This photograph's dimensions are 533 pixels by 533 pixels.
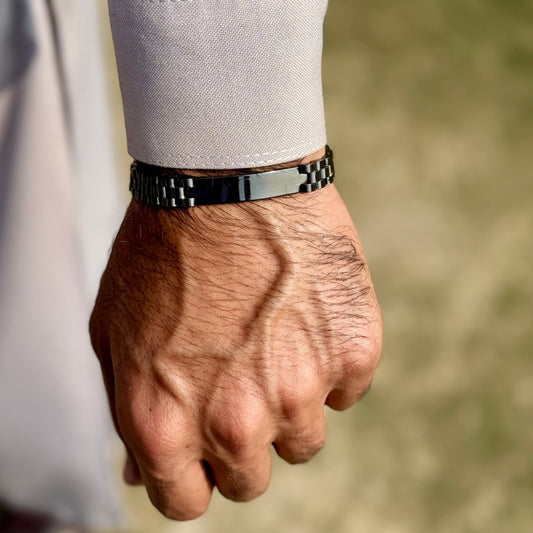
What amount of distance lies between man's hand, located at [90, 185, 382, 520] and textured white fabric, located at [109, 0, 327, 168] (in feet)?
0.17

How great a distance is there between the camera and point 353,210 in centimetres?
186

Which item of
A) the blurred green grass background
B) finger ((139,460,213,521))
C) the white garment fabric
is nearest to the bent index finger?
finger ((139,460,213,521))

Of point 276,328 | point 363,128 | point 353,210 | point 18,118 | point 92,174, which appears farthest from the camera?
point 363,128

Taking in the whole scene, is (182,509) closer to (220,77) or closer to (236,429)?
(236,429)

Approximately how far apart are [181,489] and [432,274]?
134cm

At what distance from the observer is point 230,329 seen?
19.5 inches

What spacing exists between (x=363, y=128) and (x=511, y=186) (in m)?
0.52

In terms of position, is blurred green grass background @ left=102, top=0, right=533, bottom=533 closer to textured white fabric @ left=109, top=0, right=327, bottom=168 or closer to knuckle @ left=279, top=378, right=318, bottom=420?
knuckle @ left=279, top=378, right=318, bottom=420

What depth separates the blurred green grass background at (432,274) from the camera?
1.37m

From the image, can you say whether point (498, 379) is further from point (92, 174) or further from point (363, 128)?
point (92, 174)

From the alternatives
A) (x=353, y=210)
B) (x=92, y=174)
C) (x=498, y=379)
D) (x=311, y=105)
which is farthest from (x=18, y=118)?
(x=498, y=379)

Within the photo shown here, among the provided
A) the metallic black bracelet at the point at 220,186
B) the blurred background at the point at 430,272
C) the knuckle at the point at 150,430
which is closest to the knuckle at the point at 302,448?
the knuckle at the point at 150,430

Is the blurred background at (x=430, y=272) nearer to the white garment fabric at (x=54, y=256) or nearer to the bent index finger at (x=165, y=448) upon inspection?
the white garment fabric at (x=54, y=256)

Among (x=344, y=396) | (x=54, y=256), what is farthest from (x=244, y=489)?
(x=54, y=256)
